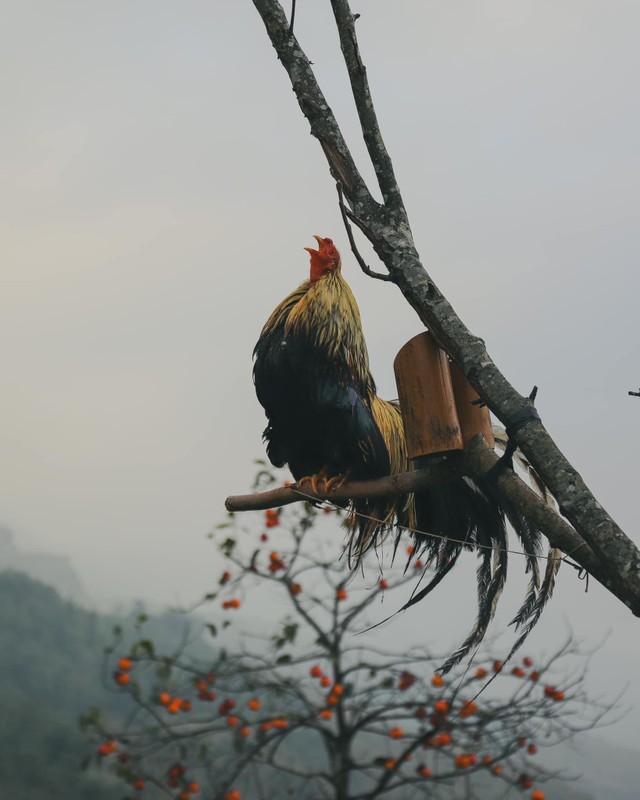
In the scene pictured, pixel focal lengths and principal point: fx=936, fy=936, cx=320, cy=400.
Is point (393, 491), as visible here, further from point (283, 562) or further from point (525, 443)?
point (283, 562)

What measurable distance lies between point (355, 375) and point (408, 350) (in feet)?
2.16

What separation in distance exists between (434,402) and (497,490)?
0.25 metres

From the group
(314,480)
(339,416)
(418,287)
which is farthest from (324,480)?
(418,287)

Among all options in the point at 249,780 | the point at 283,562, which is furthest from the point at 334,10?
the point at 249,780

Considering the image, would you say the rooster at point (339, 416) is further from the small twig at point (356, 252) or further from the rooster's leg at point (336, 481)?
the small twig at point (356, 252)

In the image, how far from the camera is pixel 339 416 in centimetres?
281

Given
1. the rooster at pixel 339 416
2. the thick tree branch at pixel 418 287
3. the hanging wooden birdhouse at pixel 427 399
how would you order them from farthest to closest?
the rooster at pixel 339 416
the hanging wooden birdhouse at pixel 427 399
the thick tree branch at pixel 418 287

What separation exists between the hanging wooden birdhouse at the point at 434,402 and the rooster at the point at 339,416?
21.3 inches

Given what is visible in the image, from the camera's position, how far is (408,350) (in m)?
2.23

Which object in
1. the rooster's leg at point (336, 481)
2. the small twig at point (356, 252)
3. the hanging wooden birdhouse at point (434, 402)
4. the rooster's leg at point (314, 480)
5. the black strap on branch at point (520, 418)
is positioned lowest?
the black strap on branch at point (520, 418)

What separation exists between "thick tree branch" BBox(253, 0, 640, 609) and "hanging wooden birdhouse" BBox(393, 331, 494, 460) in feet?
A: 0.36

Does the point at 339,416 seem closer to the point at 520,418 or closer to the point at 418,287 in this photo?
the point at 418,287

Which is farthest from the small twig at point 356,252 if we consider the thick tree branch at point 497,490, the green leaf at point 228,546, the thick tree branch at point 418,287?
the green leaf at point 228,546

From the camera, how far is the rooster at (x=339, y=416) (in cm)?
278
